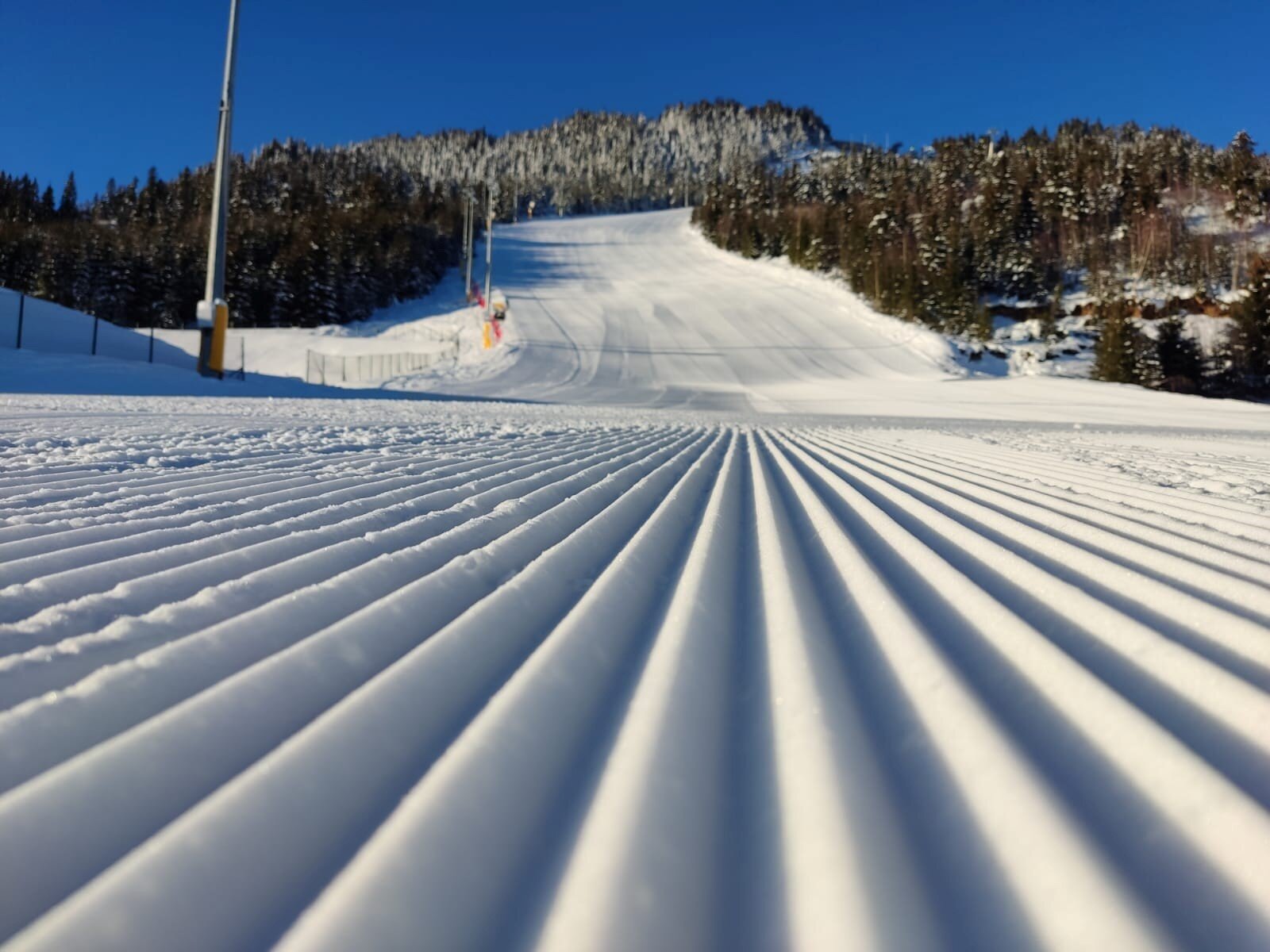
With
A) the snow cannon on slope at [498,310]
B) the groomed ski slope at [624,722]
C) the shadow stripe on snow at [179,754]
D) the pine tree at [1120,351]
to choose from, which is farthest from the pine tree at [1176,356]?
the shadow stripe on snow at [179,754]

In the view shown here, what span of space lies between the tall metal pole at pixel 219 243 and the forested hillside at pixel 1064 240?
36.0 meters

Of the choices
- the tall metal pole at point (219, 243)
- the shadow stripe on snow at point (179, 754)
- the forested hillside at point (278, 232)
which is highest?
the forested hillside at point (278, 232)

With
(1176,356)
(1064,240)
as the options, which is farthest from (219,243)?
(1064,240)

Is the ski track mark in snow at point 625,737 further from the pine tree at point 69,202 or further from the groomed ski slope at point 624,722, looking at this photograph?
the pine tree at point 69,202

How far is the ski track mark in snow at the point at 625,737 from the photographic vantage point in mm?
950

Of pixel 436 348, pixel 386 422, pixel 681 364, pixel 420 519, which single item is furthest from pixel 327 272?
pixel 420 519

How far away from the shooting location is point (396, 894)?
3.13 feet

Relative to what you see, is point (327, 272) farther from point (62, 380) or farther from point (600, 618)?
point (600, 618)

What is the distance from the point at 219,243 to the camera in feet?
49.4

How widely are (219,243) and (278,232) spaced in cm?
4853

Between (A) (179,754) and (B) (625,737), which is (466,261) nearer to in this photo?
(A) (179,754)

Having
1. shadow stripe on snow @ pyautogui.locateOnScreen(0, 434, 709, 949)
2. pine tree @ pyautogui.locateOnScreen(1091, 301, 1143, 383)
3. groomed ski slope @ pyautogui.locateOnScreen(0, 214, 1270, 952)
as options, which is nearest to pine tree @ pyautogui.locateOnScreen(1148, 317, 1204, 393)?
pine tree @ pyautogui.locateOnScreen(1091, 301, 1143, 383)

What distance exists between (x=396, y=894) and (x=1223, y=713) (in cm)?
156

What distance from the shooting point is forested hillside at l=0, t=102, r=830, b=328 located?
2000 inches
